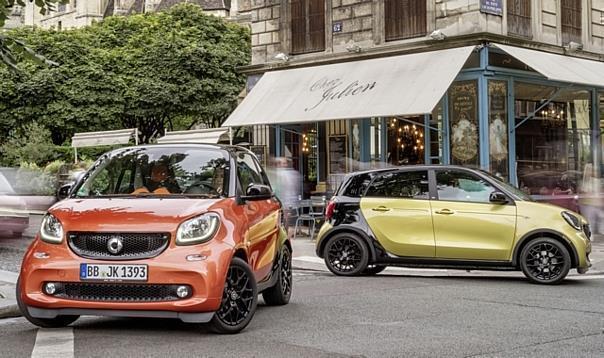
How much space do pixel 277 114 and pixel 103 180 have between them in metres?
12.4

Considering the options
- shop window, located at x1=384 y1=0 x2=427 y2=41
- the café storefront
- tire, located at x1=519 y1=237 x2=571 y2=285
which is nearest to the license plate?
tire, located at x1=519 y1=237 x2=571 y2=285

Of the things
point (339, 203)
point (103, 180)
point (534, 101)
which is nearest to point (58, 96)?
point (534, 101)

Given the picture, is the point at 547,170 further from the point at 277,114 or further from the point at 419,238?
the point at 419,238

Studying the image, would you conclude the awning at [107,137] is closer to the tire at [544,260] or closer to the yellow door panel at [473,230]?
the yellow door panel at [473,230]

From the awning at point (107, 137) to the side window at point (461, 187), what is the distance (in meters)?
18.3

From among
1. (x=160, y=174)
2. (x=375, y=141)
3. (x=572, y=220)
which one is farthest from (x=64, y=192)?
(x=375, y=141)

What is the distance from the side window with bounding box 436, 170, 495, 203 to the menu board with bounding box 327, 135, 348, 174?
Answer: 956 centimetres

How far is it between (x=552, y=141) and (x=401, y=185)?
9.69 m

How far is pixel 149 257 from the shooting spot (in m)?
6.95

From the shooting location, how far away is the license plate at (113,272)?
22.7 ft

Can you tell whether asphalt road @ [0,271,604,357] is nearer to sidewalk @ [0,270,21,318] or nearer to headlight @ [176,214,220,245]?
sidewalk @ [0,270,21,318]

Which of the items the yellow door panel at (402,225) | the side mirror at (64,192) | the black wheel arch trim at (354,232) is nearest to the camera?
the side mirror at (64,192)

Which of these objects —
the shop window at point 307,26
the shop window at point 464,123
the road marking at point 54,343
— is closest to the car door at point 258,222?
the road marking at point 54,343

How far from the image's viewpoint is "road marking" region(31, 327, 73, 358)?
21.4 feet
